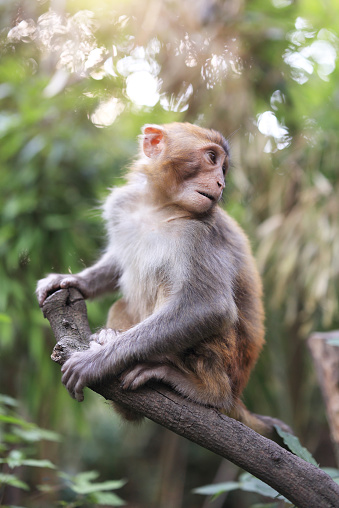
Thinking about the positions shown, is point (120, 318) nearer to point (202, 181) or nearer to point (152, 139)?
point (202, 181)

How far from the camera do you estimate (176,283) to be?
9.30 ft

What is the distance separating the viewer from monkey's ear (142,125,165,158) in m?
3.20

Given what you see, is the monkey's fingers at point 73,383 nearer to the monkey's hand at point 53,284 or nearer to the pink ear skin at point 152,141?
the monkey's hand at point 53,284

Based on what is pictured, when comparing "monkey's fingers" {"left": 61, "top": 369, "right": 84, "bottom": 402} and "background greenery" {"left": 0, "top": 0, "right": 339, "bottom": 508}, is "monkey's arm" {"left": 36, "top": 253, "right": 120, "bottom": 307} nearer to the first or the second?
"monkey's fingers" {"left": 61, "top": 369, "right": 84, "bottom": 402}

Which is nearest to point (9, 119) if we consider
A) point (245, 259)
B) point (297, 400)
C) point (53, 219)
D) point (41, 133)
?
point (41, 133)

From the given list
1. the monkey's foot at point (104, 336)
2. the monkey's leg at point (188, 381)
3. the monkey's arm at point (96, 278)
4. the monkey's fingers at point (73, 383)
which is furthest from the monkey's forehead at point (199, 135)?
the monkey's fingers at point (73, 383)

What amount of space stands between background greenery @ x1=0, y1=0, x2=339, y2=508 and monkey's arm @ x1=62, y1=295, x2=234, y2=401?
183 cm

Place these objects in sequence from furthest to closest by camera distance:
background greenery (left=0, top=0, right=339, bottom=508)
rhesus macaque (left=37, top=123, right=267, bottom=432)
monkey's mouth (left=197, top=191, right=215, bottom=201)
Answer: background greenery (left=0, top=0, right=339, bottom=508), monkey's mouth (left=197, top=191, right=215, bottom=201), rhesus macaque (left=37, top=123, right=267, bottom=432)

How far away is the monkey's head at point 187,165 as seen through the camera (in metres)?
2.89

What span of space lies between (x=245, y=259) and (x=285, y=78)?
3900 millimetres

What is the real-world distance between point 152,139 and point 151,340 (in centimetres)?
135

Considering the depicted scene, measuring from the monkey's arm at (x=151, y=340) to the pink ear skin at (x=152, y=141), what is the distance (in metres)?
1.03

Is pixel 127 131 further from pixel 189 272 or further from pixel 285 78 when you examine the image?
pixel 189 272

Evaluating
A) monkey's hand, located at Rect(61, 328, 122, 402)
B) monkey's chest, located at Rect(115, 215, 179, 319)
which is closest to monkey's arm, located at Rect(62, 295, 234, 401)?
monkey's hand, located at Rect(61, 328, 122, 402)
